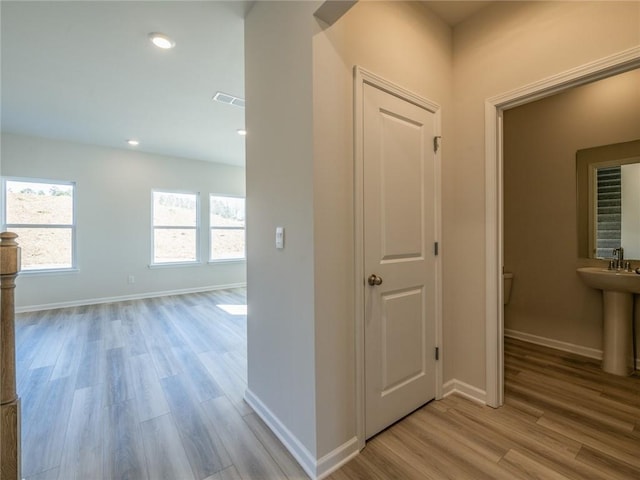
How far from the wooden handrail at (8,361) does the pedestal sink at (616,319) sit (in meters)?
3.66

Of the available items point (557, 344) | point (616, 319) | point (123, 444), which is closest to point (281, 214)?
point (123, 444)

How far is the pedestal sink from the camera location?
2.38 metres

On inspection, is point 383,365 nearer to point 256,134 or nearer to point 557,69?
point 256,134

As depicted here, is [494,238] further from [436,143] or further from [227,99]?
[227,99]

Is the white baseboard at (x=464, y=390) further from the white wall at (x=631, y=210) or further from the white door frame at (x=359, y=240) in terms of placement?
the white wall at (x=631, y=210)

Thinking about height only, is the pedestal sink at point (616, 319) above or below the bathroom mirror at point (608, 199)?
below

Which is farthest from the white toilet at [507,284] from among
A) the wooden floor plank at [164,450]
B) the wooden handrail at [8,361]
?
the wooden handrail at [8,361]

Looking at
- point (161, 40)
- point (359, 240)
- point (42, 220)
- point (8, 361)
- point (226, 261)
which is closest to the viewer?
point (8, 361)

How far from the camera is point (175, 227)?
586cm

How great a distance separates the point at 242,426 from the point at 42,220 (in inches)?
197

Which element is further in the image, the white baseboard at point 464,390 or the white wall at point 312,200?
the white baseboard at point 464,390

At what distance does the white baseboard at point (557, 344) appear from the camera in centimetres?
272

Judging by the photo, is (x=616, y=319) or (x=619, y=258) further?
(x=619, y=258)

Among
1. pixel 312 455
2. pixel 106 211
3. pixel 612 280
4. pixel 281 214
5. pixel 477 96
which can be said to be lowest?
pixel 312 455
